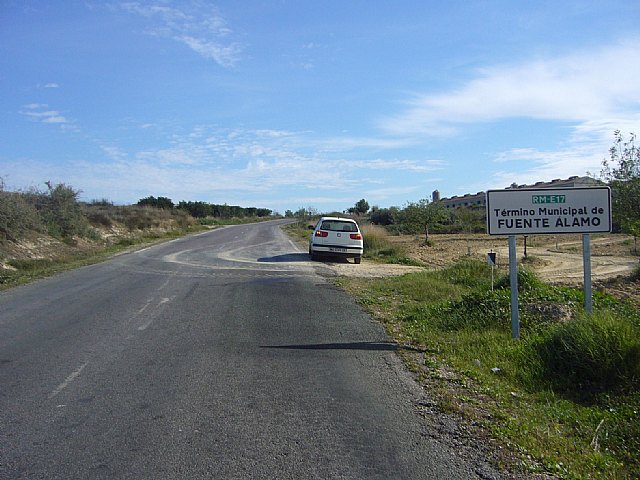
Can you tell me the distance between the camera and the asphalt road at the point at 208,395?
4.13m

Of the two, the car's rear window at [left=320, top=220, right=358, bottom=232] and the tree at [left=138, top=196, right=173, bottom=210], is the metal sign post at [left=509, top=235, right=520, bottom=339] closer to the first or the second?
the car's rear window at [left=320, top=220, right=358, bottom=232]

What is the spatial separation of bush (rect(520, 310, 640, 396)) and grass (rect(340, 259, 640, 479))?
11mm

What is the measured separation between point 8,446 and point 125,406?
1.07m

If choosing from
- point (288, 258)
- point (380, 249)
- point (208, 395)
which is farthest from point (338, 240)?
point (208, 395)

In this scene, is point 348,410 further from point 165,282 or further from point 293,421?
point 165,282

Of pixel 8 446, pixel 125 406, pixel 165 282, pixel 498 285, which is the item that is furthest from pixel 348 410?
pixel 165 282

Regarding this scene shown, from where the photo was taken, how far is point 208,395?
565 centimetres

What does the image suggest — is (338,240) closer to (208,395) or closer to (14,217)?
(14,217)

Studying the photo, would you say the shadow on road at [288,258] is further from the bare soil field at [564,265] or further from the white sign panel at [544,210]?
the white sign panel at [544,210]

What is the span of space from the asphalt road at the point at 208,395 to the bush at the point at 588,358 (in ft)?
5.26

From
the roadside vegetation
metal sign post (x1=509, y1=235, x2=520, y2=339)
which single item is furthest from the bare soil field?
the roadside vegetation

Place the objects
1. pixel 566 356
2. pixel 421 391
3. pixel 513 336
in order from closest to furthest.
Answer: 1. pixel 421 391
2. pixel 566 356
3. pixel 513 336

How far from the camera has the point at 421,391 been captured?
5836 mm

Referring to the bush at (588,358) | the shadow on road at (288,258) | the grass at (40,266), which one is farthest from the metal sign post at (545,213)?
the shadow on road at (288,258)
